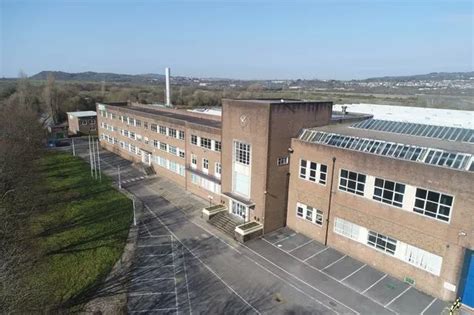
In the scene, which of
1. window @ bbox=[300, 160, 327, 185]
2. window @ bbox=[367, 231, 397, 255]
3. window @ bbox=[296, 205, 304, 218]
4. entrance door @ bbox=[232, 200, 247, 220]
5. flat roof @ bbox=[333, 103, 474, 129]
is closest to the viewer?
window @ bbox=[367, 231, 397, 255]

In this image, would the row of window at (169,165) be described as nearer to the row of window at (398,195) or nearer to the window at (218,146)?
the window at (218,146)

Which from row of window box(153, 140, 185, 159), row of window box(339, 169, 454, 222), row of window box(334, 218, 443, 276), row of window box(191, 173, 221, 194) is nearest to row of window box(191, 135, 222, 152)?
row of window box(153, 140, 185, 159)

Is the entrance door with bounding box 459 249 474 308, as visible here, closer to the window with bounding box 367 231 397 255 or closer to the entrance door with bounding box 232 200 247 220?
the window with bounding box 367 231 397 255

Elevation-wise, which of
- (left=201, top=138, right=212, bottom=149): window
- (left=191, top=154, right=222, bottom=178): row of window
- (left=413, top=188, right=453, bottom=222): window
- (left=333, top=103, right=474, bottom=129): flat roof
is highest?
(left=333, top=103, right=474, bottom=129): flat roof

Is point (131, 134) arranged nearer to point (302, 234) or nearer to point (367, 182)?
point (302, 234)

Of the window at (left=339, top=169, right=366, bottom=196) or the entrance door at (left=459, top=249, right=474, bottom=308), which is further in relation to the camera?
the window at (left=339, top=169, right=366, bottom=196)

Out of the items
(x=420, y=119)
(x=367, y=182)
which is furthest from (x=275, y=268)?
(x=420, y=119)

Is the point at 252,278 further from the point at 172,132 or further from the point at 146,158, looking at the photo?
the point at 146,158

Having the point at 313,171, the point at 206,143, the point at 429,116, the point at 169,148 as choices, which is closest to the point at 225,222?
the point at 313,171
